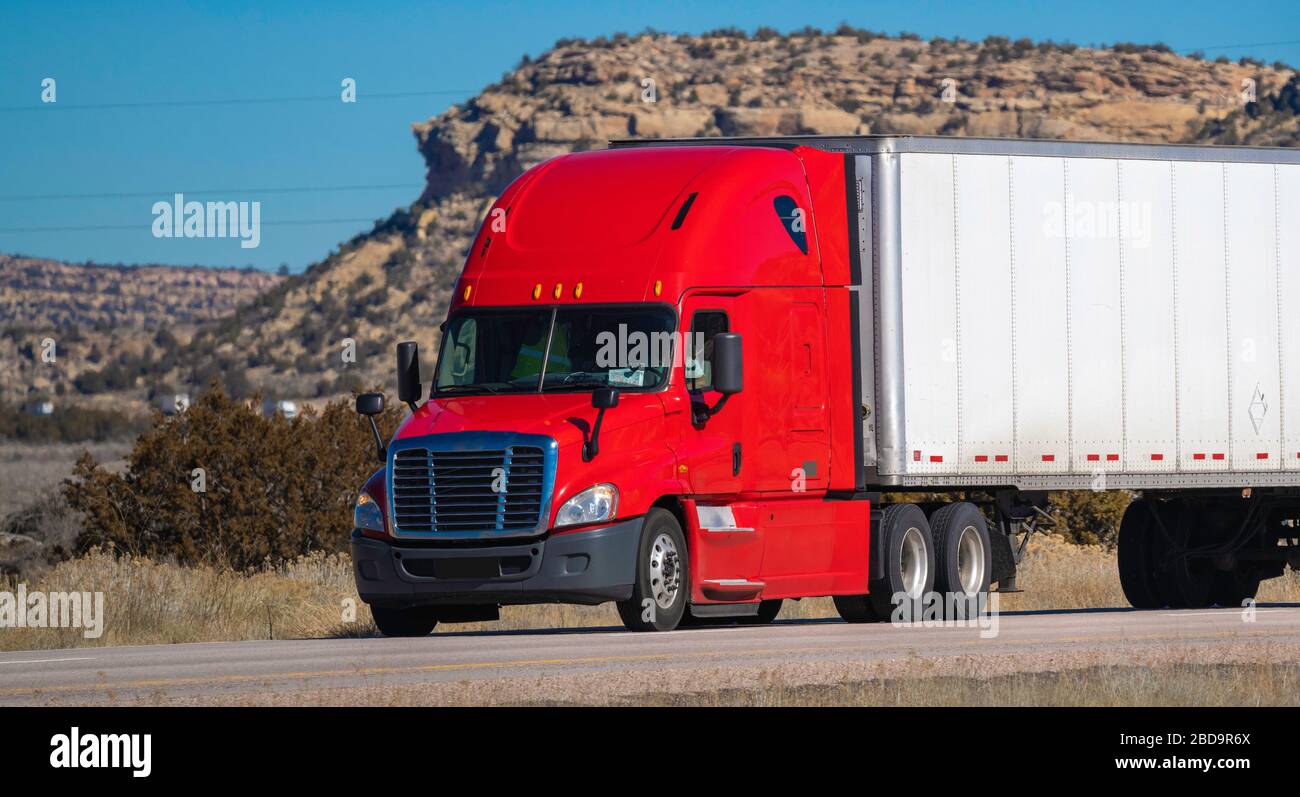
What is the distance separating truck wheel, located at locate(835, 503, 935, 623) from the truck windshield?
3.54 metres

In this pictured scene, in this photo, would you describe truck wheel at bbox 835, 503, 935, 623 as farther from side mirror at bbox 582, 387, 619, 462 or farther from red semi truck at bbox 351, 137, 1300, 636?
side mirror at bbox 582, 387, 619, 462

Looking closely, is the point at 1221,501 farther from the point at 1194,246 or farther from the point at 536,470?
the point at 536,470

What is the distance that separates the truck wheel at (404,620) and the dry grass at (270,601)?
4.30 ft

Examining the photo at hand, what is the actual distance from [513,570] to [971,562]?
20.5ft

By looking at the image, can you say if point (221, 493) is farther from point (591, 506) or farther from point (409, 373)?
point (591, 506)

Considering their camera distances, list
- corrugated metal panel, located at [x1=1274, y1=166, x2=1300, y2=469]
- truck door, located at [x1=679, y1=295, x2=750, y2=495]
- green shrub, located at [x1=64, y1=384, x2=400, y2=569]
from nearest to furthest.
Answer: truck door, located at [x1=679, y1=295, x2=750, y2=495] → corrugated metal panel, located at [x1=1274, y1=166, x2=1300, y2=469] → green shrub, located at [x1=64, y1=384, x2=400, y2=569]

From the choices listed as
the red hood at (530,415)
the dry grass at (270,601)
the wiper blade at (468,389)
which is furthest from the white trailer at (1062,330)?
the wiper blade at (468,389)

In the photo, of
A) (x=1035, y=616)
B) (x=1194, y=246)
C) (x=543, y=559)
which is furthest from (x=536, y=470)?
(x=1194, y=246)

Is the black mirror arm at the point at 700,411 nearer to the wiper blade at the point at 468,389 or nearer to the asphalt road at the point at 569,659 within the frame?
the wiper blade at the point at 468,389

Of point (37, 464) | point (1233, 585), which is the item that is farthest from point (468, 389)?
point (37, 464)

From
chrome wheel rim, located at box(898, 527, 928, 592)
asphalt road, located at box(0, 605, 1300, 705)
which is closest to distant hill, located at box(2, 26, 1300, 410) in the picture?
chrome wheel rim, located at box(898, 527, 928, 592)

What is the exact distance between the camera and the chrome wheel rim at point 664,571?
18500 millimetres

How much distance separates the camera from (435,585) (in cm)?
1820

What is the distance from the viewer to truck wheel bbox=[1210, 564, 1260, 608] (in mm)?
25172
